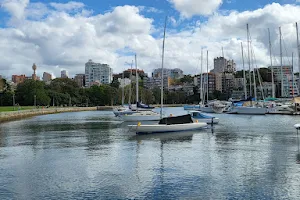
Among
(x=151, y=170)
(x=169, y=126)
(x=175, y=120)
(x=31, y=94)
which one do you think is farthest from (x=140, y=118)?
(x=31, y=94)

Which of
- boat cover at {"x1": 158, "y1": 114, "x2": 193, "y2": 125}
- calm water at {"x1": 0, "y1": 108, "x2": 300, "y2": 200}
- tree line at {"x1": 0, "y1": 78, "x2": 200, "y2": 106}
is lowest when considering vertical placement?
calm water at {"x1": 0, "y1": 108, "x2": 300, "y2": 200}

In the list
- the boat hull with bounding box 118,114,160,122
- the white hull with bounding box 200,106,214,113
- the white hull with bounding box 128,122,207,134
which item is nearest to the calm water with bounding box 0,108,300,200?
the white hull with bounding box 128,122,207,134

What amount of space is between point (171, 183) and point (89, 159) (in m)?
6.46

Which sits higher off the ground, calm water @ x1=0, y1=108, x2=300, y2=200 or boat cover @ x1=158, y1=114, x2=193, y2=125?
boat cover @ x1=158, y1=114, x2=193, y2=125

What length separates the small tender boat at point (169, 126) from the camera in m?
29.3

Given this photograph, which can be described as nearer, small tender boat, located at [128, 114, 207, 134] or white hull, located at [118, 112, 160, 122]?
small tender boat, located at [128, 114, 207, 134]

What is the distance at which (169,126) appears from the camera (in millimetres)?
29672

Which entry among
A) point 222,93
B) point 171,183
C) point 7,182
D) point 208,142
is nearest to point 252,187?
point 171,183

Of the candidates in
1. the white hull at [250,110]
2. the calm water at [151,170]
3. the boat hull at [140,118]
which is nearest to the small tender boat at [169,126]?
A: the calm water at [151,170]

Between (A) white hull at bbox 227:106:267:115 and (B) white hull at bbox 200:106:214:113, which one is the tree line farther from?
(A) white hull at bbox 227:106:267:115

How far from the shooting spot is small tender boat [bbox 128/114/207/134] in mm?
29312

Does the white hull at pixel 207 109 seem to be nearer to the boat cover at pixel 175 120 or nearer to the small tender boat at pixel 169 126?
the small tender boat at pixel 169 126

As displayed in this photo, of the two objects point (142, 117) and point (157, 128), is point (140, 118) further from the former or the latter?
point (157, 128)

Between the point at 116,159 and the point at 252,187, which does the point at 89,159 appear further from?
the point at 252,187
